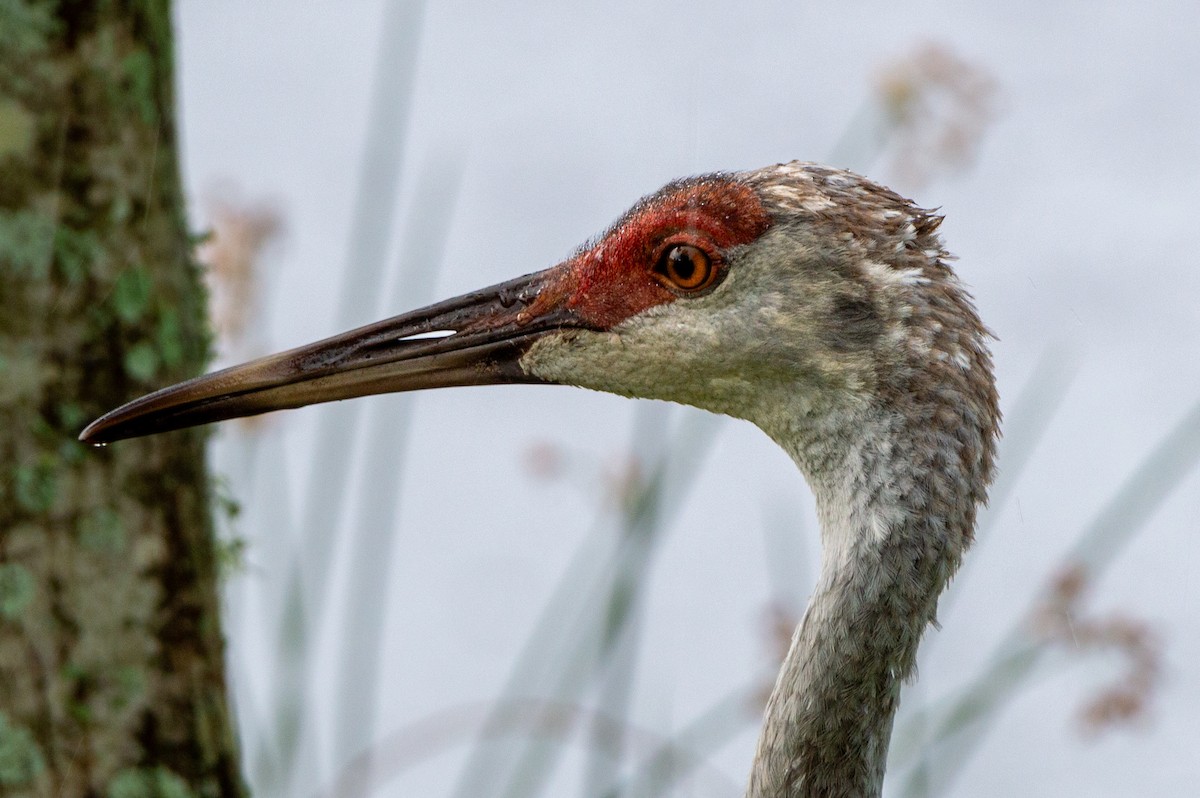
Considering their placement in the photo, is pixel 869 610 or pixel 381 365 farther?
pixel 381 365

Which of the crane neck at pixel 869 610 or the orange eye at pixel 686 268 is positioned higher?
the orange eye at pixel 686 268

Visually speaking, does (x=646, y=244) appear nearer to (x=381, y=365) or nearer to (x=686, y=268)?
(x=686, y=268)

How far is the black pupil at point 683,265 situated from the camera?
2.88m

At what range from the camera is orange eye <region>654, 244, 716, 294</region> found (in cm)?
287

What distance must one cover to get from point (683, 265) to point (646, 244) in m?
0.09

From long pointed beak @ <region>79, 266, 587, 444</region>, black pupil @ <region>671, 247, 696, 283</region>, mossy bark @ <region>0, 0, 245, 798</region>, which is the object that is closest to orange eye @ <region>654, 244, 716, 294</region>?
black pupil @ <region>671, 247, 696, 283</region>

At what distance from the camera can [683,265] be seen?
2.89 meters

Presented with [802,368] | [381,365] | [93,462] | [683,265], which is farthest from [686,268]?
[93,462]

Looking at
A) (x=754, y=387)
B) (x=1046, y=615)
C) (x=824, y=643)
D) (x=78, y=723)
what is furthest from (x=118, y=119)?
(x=1046, y=615)

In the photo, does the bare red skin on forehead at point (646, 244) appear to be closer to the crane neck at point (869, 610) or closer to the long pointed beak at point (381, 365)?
the long pointed beak at point (381, 365)

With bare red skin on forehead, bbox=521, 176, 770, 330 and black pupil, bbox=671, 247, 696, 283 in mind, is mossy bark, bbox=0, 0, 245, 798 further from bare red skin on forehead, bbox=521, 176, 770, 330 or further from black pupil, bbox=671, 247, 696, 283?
black pupil, bbox=671, 247, 696, 283

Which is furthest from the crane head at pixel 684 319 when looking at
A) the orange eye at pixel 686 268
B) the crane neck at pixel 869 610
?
the crane neck at pixel 869 610

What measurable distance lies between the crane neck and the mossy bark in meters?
1.24

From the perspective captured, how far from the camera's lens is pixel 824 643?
2678mm
